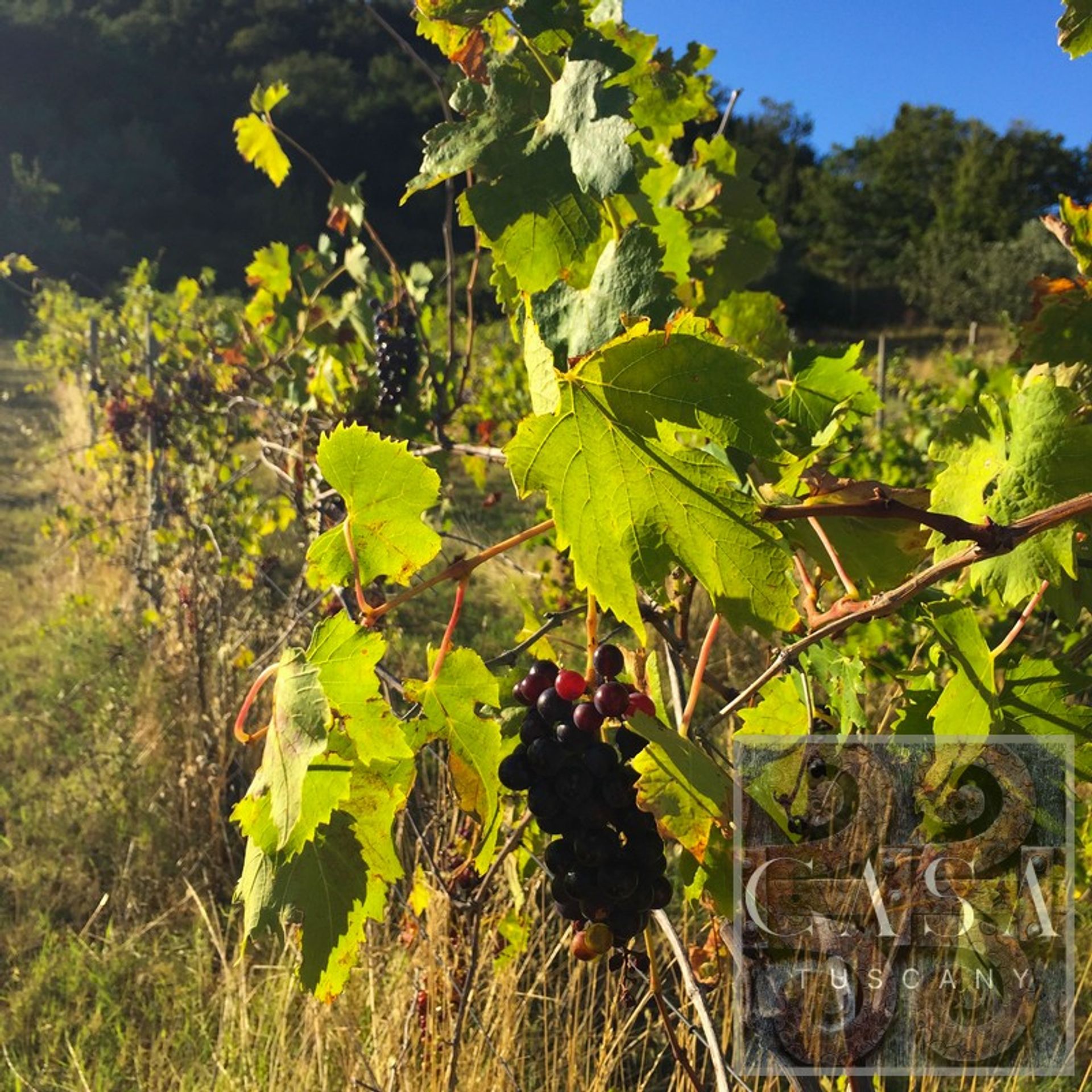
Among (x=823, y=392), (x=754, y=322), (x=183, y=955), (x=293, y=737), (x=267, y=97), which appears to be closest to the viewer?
(x=293, y=737)

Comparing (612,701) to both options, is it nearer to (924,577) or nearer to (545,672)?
(545,672)

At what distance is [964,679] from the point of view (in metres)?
0.90

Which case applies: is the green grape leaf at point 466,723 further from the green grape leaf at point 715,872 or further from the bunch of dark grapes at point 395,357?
the bunch of dark grapes at point 395,357

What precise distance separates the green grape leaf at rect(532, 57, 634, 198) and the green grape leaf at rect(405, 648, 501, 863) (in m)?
0.50

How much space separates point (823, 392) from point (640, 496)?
0.56 meters

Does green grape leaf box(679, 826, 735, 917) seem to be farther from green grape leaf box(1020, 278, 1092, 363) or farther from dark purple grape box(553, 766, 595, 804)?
green grape leaf box(1020, 278, 1092, 363)

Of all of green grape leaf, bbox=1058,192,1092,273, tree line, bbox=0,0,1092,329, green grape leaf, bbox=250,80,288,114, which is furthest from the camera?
tree line, bbox=0,0,1092,329

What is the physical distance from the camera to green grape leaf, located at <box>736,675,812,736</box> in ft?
3.68

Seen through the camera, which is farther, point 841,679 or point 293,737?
point 841,679

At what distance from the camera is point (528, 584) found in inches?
216

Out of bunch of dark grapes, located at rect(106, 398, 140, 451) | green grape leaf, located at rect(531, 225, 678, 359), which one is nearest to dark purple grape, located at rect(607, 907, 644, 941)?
green grape leaf, located at rect(531, 225, 678, 359)

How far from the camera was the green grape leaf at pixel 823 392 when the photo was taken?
1.21 m

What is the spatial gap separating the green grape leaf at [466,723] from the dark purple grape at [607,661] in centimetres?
11

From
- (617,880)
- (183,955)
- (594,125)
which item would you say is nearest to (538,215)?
(594,125)
